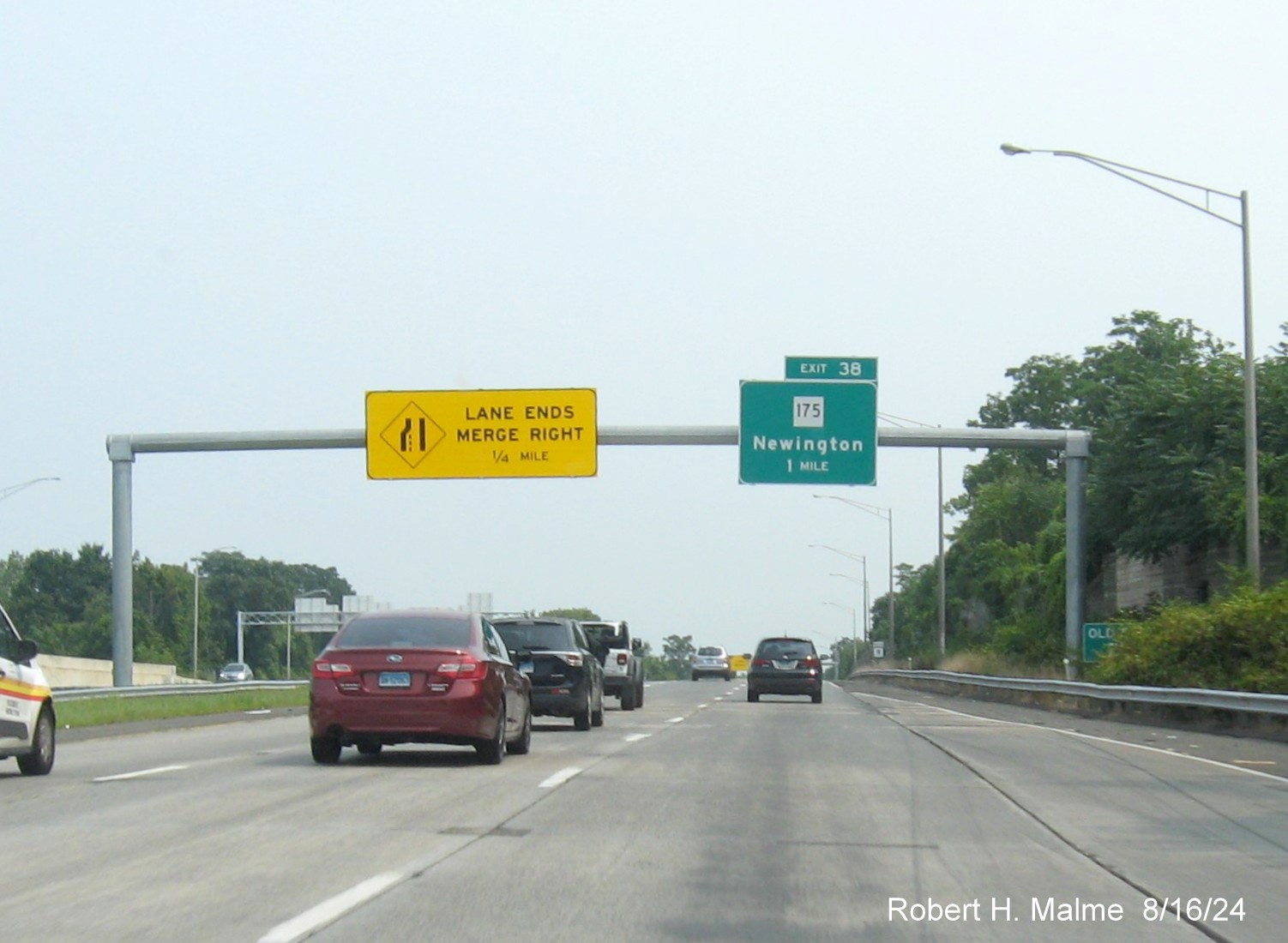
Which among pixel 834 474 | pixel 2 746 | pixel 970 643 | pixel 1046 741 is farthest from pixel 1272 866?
pixel 970 643

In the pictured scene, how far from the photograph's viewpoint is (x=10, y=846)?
1070 centimetres

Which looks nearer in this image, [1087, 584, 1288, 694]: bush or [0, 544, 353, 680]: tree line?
[1087, 584, 1288, 694]: bush

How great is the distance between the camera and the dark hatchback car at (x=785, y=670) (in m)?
43.5

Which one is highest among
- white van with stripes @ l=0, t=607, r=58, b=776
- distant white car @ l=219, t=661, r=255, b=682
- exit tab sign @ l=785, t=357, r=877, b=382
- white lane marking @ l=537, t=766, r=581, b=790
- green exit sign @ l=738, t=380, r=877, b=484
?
exit tab sign @ l=785, t=357, r=877, b=382

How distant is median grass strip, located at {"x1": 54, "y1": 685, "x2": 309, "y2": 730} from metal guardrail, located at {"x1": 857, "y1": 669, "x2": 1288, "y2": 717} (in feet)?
49.2

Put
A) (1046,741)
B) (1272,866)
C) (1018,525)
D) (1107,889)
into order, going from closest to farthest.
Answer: (1107,889)
(1272,866)
(1046,741)
(1018,525)

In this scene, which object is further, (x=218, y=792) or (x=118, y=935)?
(x=218, y=792)

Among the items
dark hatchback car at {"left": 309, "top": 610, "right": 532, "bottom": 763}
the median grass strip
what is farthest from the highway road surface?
the median grass strip

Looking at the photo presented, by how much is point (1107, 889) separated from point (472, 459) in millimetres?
29972

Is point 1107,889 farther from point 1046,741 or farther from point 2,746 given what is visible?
point 1046,741

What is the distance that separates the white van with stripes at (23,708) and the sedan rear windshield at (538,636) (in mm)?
9941

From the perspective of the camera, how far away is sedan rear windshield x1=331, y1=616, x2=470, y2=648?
17406 mm

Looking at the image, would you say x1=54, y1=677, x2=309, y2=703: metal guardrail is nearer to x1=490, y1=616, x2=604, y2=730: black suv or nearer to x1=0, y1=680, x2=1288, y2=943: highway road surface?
x1=490, y1=616, x2=604, y2=730: black suv

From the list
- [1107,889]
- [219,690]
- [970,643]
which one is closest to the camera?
[1107,889]
